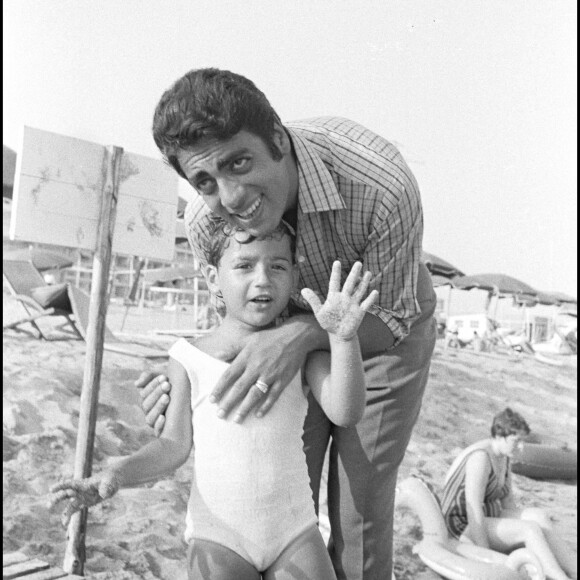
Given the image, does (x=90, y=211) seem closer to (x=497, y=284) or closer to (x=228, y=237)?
(x=228, y=237)

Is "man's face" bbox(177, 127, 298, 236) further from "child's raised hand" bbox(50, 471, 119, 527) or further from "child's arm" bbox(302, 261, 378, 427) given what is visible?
"child's raised hand" bbox(50, 471, 119, 527)

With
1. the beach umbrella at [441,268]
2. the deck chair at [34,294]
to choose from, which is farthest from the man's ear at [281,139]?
the beach umbrella at [441,268]

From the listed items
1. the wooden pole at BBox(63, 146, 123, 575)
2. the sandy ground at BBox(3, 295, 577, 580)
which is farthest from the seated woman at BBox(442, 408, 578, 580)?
the wooden pole at BBox(63, 146, 123, 575)

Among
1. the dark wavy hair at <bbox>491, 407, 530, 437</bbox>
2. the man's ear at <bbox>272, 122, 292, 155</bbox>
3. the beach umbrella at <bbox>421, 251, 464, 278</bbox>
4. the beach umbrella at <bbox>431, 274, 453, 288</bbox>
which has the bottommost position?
the dark wavy hair at <bbox>491, 407, 530, 437</bbox>

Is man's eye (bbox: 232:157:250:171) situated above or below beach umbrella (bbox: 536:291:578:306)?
above

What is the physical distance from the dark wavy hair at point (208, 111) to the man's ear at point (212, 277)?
287mm

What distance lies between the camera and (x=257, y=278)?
1538 millimetres

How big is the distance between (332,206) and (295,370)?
1.22 feet

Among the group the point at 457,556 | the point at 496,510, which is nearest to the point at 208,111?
the point at 457,556

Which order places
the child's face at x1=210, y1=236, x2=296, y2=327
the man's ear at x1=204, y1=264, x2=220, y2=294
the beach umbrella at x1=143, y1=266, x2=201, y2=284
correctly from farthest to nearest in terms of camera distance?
the beach umbrella at x1=143, y1=266, x2=201, y2=284, the man's ear at x1=204, y1=264, x2=220, y2=294, the child's face at x1=210, y1=236, x2=296, y2=327

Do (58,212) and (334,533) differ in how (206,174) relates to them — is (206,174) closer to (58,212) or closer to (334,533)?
(334,533)

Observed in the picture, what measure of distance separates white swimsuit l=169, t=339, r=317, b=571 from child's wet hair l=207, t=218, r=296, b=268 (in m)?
0.25

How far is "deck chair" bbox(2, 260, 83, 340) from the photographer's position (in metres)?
7.04

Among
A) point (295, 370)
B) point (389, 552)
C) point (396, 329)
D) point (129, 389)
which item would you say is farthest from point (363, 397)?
point (129, 389)
